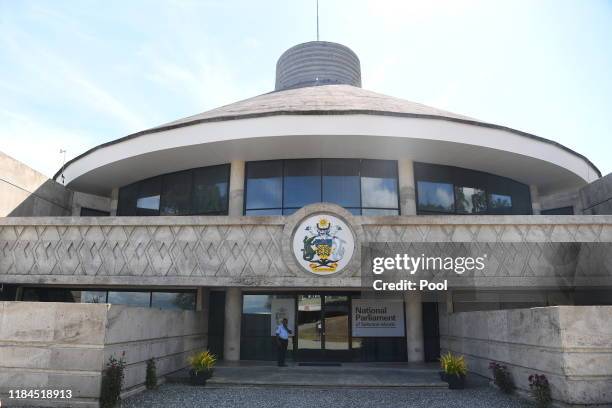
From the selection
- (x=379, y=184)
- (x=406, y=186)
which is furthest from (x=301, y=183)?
(x=406, y=186)

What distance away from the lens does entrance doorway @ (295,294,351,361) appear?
19797 millimetres

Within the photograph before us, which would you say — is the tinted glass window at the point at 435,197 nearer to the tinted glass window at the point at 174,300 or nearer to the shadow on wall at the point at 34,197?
the tinted glass window at the point at 174,300

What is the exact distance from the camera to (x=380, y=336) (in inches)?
787

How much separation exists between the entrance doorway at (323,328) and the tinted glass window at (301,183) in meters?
4.41

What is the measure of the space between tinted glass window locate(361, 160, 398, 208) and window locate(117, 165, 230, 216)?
6.78 meters

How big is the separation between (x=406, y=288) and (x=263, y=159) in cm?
938

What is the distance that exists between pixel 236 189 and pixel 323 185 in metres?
4.20

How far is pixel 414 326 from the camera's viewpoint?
64.9 ft

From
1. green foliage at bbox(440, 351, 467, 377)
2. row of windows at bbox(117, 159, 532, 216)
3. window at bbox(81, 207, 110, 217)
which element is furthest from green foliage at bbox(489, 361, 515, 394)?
window at bbox(81, 207, 110, 217)

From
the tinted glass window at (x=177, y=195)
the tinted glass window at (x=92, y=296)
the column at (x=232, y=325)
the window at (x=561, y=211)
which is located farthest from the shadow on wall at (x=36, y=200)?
the window at (x=561, y=211)

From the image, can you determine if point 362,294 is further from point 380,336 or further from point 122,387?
point 122,387

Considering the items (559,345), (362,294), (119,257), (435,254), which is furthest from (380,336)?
(119,257)

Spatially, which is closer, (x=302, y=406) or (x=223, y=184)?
(x=302, y=406)

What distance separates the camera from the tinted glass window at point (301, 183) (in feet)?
68.3
